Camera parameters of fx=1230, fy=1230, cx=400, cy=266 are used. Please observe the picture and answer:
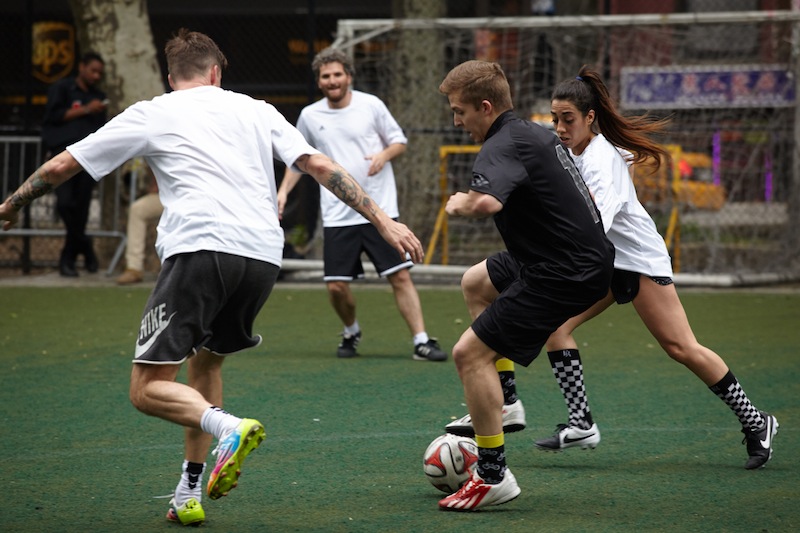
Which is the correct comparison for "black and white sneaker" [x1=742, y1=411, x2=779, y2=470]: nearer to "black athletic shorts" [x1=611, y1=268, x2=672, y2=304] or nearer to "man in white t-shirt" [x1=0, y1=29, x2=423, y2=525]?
"black athletic shorts" [x1=611, y1=268, x2=672, y2=304]

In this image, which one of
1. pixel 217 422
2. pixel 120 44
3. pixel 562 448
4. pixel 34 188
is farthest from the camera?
pixel 120 44

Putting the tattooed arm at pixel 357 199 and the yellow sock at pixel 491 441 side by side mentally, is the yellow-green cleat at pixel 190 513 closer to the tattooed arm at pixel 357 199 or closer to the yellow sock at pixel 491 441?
the yellow sock at pixel 491 441

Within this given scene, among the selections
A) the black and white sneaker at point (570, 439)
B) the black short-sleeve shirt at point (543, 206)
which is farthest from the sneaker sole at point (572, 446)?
the black short-sleeve shirt at point (543, 206)

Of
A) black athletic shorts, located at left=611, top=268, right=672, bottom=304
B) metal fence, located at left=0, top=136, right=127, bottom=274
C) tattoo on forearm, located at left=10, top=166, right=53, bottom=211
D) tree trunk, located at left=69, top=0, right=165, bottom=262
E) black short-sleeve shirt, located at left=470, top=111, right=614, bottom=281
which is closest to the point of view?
tattoo on forearm, located at left=10, top=166, right=53, bottom=211

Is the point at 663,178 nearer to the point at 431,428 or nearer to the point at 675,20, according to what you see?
the point at 675,20

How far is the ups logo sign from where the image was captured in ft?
59.1

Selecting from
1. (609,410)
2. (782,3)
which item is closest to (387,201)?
(609,410)

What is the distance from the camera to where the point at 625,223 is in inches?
222

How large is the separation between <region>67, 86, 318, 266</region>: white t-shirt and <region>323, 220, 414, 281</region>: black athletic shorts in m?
3.97

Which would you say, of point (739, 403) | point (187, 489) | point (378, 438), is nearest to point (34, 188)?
point (187, 489)

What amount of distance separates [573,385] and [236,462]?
219 centimetres

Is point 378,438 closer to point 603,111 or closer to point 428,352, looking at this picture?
point 603,111

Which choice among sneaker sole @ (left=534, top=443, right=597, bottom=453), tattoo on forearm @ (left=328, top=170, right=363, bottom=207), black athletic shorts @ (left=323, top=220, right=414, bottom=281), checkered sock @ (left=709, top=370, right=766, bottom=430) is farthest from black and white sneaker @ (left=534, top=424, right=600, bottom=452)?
black athletic shorts @ (left=323, top=220, right=414, bottom=281)

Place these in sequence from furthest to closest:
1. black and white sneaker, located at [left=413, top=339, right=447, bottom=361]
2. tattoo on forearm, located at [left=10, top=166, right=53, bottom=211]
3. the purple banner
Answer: the purple banner < black and white sneaker, located at [left=413, top=339, right=447, bottom=361] < tattoo on forearm, located at [left=10, top=166, right=53, bottom=211]
